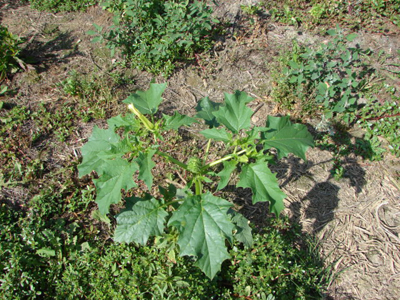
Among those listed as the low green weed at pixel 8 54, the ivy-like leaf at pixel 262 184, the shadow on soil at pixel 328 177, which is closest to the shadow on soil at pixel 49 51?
the low green weed at pixel 8 54

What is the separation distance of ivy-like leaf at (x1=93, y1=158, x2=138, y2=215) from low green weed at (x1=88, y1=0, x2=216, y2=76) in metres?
2.26

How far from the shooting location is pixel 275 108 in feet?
12.4

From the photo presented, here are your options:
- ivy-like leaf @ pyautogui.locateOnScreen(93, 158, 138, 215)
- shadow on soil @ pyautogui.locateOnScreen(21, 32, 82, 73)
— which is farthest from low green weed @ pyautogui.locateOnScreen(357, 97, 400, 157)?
shadow on soil @ pyautogui.locateOnScreen(21, 32, 82, 73)

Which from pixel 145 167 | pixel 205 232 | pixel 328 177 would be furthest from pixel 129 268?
pixel 328 177

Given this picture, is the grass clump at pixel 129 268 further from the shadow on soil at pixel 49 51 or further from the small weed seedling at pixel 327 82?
the shadow on soil at pixel 49 51

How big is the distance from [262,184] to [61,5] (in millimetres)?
4682

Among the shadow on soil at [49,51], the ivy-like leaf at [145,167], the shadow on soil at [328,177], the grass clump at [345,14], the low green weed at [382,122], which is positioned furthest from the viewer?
the grass clump at [345,14]

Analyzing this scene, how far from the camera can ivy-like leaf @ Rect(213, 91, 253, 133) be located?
229 cm

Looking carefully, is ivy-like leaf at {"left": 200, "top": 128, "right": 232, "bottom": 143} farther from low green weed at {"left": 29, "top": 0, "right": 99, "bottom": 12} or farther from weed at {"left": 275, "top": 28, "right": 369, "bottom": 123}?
low green weed at {"left": 29, "top": 0, "right": 99, "bottom": 12}

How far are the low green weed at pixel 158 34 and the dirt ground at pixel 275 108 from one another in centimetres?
20

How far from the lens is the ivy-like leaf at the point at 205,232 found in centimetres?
197

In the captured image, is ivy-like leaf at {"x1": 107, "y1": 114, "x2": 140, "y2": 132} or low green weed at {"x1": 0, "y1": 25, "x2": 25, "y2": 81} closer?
ivy-like leaf at {"x1": 107, "y1": 114, "x2": 140, "y2": 132}

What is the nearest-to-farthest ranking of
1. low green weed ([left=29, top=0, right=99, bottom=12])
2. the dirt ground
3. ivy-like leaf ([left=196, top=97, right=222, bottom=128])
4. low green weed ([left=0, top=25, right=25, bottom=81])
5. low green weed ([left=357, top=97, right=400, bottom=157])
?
1. ivy-like leaf ([left=196, top=97, right=222, bottom=128])
2. the dirt ground
3. low green weed ([left=357, top=97, right=400, bottom=157])
4. low green weed ([left=0, top=25, right=25, bottom=81])
5. low green weed ([left=29, top=0, right=99, bottom=12])

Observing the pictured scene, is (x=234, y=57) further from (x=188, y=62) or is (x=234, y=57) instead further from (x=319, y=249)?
(x=319, y=249)
